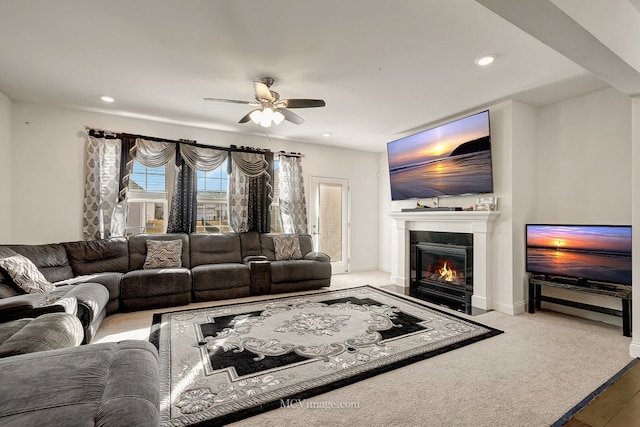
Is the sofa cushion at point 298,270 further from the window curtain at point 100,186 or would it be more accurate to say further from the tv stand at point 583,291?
the tv stand at point 583,291

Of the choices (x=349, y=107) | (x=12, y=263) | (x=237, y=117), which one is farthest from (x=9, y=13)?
(x=349, y=107)

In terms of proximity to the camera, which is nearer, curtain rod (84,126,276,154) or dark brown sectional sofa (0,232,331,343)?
dark brown sectional sofa (0,232,331,343)

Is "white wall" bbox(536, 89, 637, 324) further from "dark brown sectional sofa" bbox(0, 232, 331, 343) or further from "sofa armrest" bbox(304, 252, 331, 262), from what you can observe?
"dark brown sectional sofa" bbox(0, 232, 331, 343)

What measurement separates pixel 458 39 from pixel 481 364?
8.91 ft

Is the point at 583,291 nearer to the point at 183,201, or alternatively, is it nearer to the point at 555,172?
the point at 555,172

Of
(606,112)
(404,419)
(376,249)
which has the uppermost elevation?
Answer: (606,112)

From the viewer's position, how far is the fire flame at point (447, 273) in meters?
4.61

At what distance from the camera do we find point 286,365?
243 cm

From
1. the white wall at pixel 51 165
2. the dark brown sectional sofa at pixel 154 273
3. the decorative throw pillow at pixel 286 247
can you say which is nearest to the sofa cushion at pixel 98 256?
the dark brown sectional sofa at pixel 154 273

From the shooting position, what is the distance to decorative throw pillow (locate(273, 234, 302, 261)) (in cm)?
523

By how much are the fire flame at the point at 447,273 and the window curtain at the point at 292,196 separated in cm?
254

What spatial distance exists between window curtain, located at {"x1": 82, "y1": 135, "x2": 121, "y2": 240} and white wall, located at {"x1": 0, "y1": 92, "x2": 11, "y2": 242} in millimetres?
793

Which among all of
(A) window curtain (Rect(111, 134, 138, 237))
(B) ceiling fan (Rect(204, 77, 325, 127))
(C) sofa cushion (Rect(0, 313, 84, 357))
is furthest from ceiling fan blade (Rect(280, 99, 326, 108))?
(A) window curtain (Rect(111, 134, 138, 237))

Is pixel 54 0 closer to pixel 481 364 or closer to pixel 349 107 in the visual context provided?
pixel 349 107
